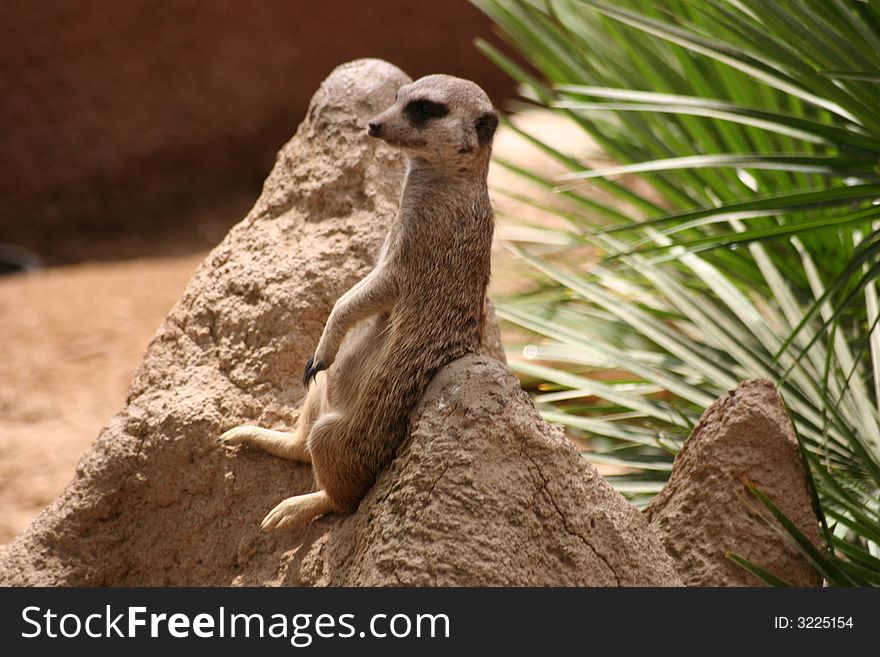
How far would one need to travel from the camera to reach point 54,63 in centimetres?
661

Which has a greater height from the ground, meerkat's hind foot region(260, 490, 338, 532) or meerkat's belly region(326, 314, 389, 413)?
meerkat's belly region(326, 314, 389, 413)

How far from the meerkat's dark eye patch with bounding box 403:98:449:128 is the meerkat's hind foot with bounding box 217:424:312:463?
2.11 ft

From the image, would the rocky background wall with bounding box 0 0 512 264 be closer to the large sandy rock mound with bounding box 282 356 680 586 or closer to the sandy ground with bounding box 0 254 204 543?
the sandy ground with bounding box 0 254 204 543

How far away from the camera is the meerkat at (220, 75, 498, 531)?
192 cm

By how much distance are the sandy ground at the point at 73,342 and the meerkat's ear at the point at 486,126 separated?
5.65 ft

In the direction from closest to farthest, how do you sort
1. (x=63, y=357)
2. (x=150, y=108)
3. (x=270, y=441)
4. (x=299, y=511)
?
(x=299, y=511) → (x=270, y=441) → (x=63, y=357) → (x=150, y=108)

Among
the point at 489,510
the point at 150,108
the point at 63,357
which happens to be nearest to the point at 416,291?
the point at 489,510

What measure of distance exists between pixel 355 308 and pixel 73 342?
11.7 feet

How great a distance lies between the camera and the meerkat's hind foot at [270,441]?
2.17 metres

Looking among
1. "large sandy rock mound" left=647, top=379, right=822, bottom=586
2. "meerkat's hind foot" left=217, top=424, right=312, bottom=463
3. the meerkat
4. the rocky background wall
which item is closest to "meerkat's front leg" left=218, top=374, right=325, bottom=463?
"meerkat's hind foot" left=217, top=424, right=312, bottom=463

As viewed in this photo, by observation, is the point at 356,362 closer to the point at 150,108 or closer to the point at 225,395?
the point at 225,395

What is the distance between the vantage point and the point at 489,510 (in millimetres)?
1808
